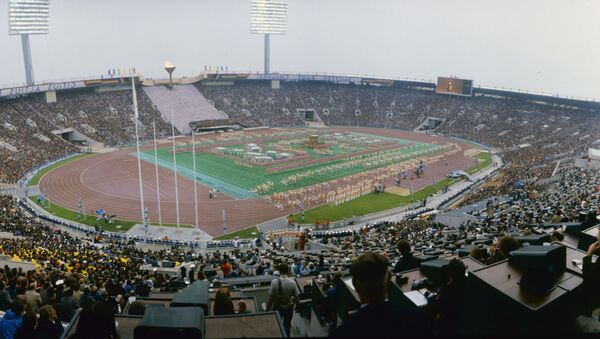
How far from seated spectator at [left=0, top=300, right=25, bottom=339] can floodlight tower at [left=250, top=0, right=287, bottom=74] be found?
9991cm

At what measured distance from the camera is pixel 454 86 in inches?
3386

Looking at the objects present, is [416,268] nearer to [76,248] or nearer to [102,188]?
[76,248]

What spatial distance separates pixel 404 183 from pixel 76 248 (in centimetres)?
3151

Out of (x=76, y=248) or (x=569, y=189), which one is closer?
(x=76, y=248)

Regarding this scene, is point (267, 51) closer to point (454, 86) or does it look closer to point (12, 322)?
point (454, 86)

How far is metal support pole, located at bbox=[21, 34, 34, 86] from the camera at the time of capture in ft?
244

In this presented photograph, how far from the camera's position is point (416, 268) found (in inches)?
344

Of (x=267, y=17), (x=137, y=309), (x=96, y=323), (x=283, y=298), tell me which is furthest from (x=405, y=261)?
(x=267, y=17)

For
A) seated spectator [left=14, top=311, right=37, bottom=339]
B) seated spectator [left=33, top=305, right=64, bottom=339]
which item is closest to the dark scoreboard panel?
seated spectator [left=33, top=305, right=64, bottom=339]

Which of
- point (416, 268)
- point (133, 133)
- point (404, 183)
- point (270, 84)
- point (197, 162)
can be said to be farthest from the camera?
point (270, 84)

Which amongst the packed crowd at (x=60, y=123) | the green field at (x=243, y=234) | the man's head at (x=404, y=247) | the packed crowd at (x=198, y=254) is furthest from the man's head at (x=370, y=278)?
the packed crowd at (x=60, y=123)

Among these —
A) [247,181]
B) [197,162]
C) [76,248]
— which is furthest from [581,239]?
[197,162]

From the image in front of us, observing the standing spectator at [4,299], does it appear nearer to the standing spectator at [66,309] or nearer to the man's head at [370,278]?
the standing spectator at [66,309]

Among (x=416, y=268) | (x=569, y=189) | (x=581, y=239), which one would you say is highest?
(x=581, y=239)
